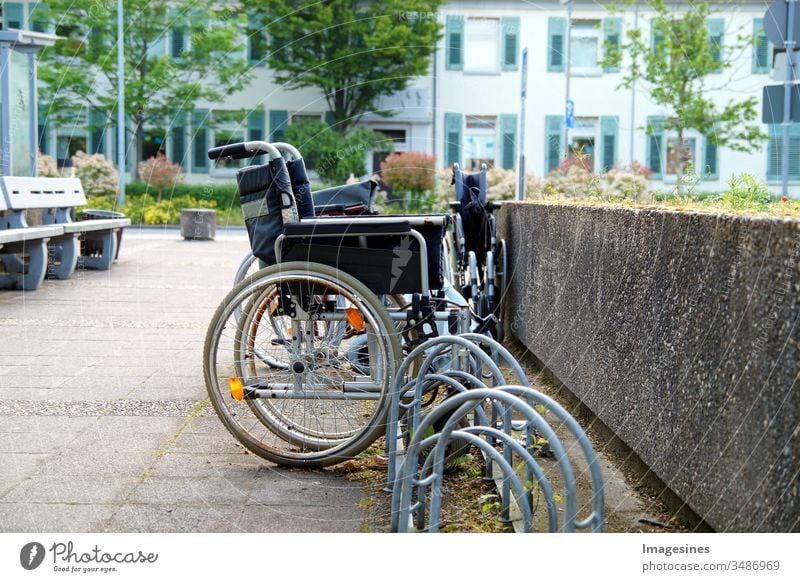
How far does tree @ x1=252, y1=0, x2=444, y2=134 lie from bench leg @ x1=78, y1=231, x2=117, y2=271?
290 cm

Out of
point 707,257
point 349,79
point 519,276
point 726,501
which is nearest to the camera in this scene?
point 726,501

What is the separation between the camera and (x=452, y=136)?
28.2m

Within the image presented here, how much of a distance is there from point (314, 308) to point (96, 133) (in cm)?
3000

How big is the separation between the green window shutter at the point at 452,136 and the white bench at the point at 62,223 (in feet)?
45.1

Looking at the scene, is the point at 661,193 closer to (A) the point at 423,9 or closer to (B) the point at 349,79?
(A) the point at 423,9

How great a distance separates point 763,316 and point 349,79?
15.6 m

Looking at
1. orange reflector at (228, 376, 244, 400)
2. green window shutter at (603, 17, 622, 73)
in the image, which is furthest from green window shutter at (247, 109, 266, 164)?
orange reflector at (228, 376, 244, 400)

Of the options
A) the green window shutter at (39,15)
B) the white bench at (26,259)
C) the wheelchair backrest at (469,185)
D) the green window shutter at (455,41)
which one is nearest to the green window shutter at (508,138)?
the green window shutter at (455,41)

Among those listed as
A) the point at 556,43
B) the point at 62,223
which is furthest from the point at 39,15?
the point at 556,43

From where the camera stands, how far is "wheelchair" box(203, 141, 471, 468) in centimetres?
440

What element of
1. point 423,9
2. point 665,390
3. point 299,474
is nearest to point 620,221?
point 665,390

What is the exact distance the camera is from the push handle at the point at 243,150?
4.56 m

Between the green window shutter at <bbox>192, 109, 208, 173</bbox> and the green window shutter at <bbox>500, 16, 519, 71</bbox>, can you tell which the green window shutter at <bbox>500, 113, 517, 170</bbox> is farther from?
the green window shutter at <bbox>192, 109, 208, 173</bbox>
